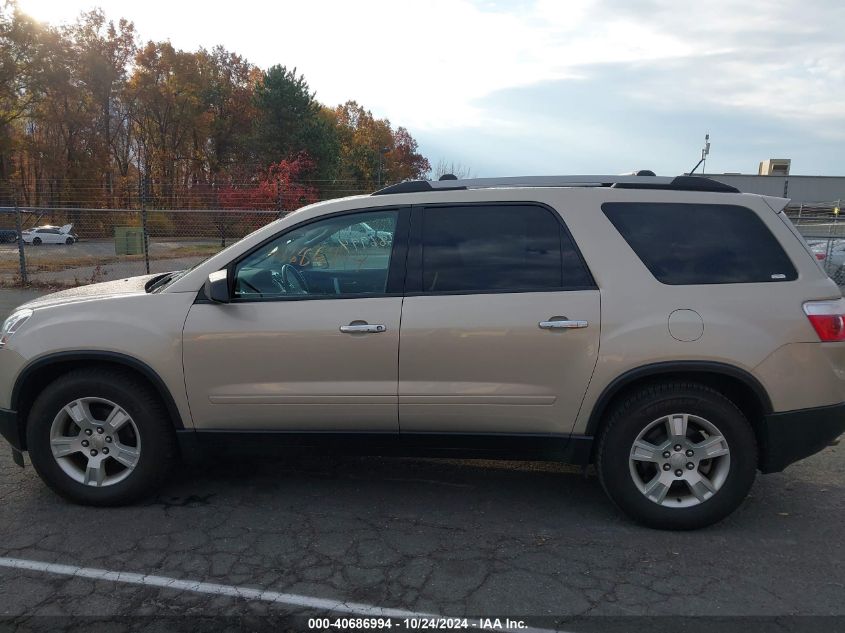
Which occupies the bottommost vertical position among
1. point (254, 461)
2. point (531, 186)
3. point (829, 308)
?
point (254, 461)

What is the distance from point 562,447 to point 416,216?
151cm

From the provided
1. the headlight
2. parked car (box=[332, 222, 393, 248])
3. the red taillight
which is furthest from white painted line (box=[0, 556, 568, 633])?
the red taillight

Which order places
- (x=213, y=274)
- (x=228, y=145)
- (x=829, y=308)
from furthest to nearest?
(x=228, y=145) < (x=213, y=274) < (x=829, y=308)

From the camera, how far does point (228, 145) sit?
187ft

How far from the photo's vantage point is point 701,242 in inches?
144

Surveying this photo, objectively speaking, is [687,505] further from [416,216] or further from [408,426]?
[416,216]

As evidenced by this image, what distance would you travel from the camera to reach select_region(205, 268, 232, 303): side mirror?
3.72 meters

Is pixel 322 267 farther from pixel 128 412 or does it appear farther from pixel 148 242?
pixel 148 242

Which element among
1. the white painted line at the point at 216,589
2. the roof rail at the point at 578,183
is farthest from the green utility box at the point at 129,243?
the white painted line at the point at 216,589

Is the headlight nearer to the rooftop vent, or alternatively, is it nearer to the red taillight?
the red taillight

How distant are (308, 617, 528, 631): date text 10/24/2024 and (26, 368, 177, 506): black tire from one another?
1550 mm

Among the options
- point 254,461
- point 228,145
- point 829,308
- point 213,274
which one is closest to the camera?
point 829,308

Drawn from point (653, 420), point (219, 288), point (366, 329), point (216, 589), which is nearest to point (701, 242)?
point (653, 420)

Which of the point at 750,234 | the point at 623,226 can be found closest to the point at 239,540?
the point at 623,226
